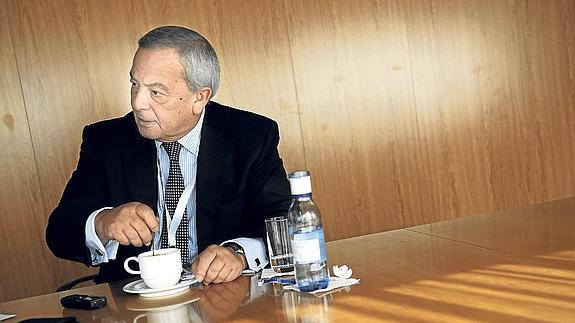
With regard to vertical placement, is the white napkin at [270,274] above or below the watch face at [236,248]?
below

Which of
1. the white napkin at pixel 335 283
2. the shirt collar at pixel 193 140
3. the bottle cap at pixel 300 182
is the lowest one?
the white napkin at pixel 335 283

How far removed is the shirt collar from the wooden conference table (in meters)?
0.55

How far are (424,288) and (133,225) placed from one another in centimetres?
81

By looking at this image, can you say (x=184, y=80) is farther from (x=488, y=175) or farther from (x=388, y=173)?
(x=488, y=175)

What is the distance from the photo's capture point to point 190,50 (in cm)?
261

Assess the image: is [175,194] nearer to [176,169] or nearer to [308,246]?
[176,169]

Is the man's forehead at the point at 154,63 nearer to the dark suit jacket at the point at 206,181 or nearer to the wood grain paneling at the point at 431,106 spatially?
the dark suit jacket at the point at 206,181

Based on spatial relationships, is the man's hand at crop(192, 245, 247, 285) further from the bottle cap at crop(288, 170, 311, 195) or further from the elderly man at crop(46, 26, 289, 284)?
the bottle cap at crop(288, 170, 311, 195)

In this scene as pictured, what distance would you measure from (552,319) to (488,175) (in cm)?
396

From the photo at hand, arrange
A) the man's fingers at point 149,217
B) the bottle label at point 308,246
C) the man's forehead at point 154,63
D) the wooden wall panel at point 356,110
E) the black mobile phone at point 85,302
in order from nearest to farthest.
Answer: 1. the bottle label at point 308,246
2. the black mobile phone at point 85,302
3. the man's fingers at point 149,217
4. the man's forehead at point 154,63
5. the wooden wall panel at point 356,110

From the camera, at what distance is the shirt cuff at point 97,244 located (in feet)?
8.28

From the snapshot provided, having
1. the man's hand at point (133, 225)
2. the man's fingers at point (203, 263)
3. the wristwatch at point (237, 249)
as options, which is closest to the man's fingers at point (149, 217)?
the man's hand at point (133, 225)

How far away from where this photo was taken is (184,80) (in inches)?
104

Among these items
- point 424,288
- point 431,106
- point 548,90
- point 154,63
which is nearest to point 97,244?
point 154,63
